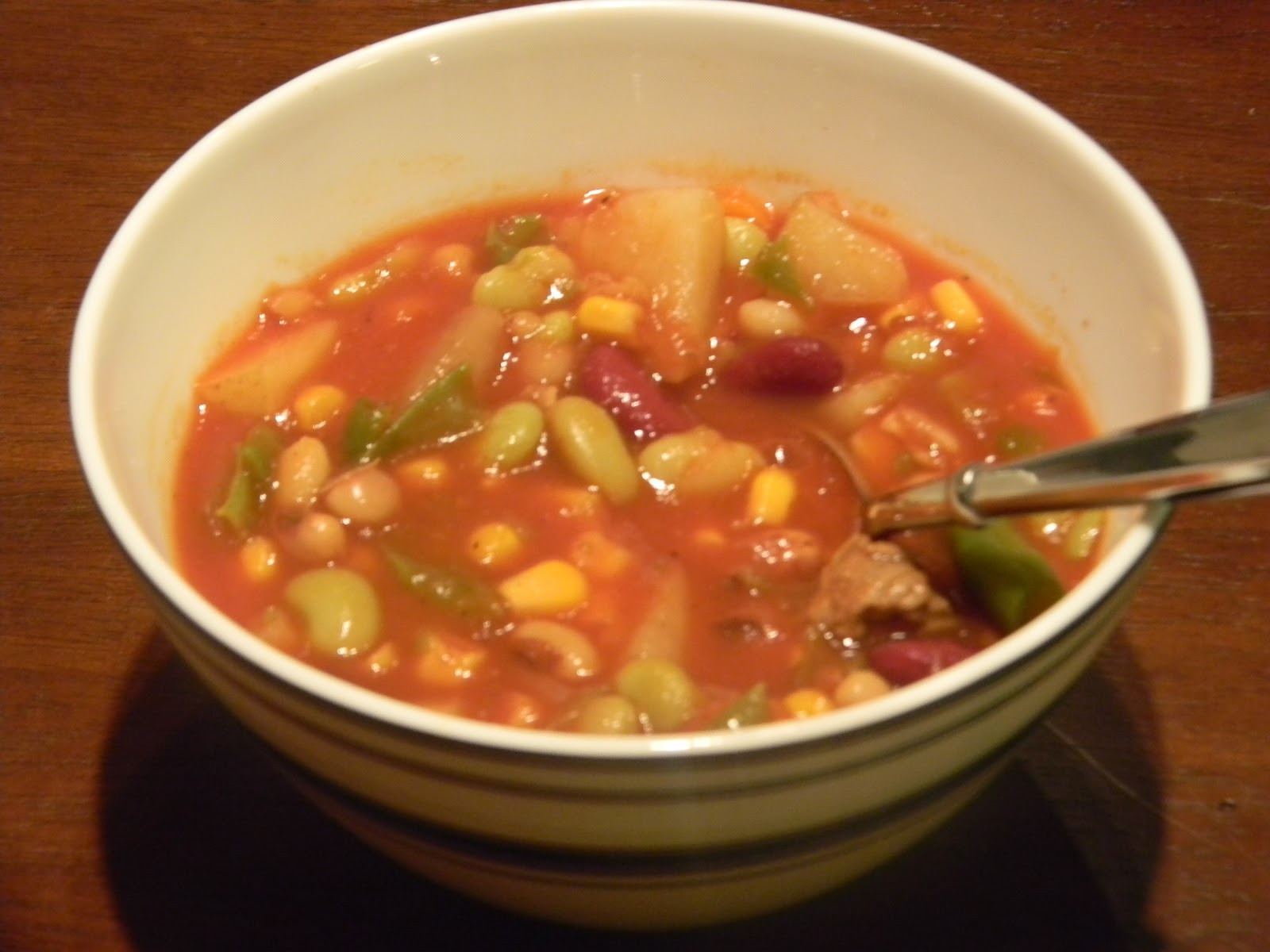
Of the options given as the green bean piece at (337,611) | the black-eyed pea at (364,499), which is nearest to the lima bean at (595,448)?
the black-eyed pea at (364,499)

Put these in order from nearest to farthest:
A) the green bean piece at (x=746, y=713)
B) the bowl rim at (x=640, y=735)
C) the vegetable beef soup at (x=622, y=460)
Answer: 1. the bowl rim at (x=640, y=735)
2. the green bean piece at (x=746, y=713)
3. the vegetable beef soup at (x=622, y=460)

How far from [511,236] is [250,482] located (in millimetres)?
667

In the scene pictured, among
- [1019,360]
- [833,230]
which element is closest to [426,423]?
[833,230]

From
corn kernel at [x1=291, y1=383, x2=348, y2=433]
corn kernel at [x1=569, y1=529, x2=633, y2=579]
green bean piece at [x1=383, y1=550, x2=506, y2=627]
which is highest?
corn kernel at [x1=291, y1=383, x2=348, y2=433]

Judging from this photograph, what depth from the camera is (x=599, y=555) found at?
68.5 inches

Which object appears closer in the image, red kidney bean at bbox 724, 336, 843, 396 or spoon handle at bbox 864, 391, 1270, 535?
spoon handle at bbox 864, 391, 1270, 535

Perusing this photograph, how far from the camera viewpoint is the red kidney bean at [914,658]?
1498 mm

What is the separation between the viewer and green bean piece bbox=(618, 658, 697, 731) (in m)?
1.49

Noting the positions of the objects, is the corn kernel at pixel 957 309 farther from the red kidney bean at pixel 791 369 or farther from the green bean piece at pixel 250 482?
the green bean piece at pixel 250 482

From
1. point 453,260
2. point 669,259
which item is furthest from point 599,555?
point 453,260

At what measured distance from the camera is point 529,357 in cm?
200

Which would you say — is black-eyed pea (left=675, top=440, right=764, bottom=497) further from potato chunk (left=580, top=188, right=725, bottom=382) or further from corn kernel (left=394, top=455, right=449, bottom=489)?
corn kernel (left=394, top=455, right=449, bottom=489)

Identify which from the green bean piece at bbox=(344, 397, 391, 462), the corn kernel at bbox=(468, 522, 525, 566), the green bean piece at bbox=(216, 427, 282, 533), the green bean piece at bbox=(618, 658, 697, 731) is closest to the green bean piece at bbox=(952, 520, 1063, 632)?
the green bean piece at bbox=(618, 658, 697, 731)

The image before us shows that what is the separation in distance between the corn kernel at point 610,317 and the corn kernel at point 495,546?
0.41 m
